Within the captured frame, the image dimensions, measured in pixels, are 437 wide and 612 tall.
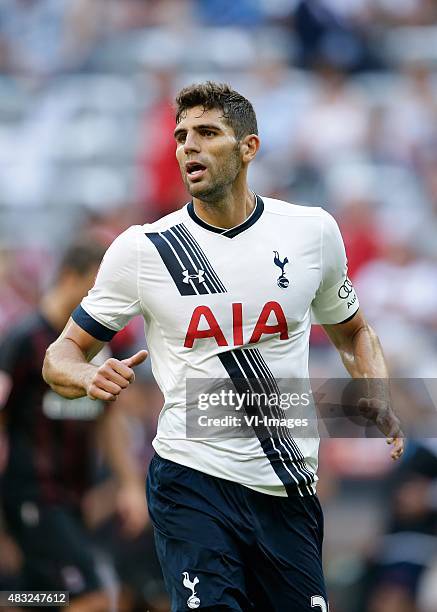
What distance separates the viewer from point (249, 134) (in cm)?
517

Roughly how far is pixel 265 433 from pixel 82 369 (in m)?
0.76

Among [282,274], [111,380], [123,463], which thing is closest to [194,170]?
[282,274]

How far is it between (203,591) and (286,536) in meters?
0.42

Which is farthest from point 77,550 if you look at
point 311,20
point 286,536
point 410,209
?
point 311,20

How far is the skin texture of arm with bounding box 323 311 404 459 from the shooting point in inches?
200

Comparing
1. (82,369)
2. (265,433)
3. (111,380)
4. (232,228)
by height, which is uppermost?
(232,228)

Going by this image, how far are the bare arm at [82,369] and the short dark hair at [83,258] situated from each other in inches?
92.7

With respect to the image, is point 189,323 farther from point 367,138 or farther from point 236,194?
point 367,138

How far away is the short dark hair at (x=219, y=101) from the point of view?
5.04 metres

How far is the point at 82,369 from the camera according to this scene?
4.75 meters

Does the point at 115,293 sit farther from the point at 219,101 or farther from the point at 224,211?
the point at 219,101

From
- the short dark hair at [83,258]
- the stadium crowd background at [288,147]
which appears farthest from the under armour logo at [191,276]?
the stadium crowd background at [288,147]

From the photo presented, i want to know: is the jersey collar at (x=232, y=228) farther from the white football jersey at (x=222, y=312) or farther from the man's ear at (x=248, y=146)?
the man's ear at (x=248, y=146)

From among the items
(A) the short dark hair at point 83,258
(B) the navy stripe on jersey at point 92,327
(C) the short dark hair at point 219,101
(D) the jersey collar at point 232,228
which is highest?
(A) the short dark hair at point 83,258
